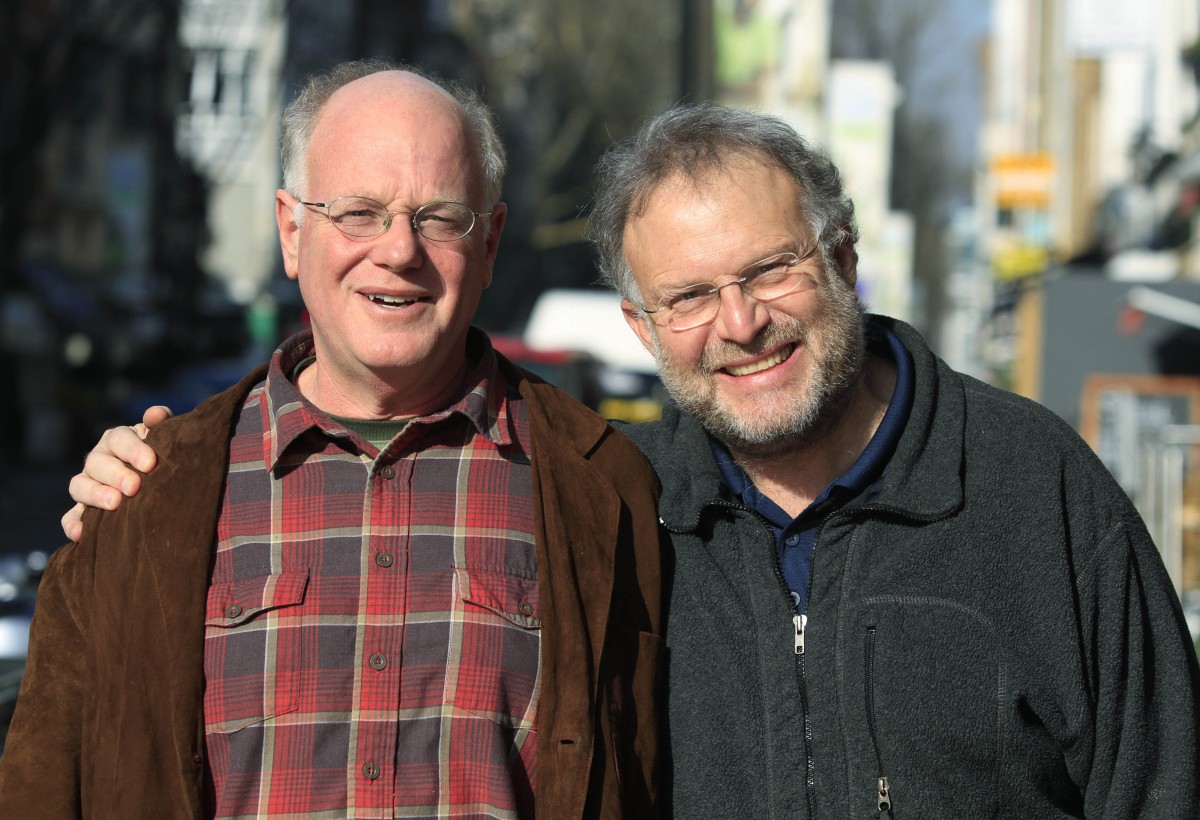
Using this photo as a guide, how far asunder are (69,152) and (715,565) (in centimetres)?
3463

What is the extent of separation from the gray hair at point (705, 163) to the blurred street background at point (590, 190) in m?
0.30

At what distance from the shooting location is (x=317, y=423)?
2812 mm

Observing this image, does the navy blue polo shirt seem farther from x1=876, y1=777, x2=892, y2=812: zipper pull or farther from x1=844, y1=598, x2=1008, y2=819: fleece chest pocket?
x1=876, y1=777, x2=892, y2=812: zipper pull

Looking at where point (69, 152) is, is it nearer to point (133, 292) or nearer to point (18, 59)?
point (133, 292)

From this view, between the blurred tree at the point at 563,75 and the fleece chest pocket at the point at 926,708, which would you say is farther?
the blurred tree at the point at 563,75

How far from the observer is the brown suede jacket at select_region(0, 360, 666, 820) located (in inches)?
103

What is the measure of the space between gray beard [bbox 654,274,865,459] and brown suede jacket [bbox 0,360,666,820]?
29cm

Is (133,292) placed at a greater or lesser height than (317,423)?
lesser

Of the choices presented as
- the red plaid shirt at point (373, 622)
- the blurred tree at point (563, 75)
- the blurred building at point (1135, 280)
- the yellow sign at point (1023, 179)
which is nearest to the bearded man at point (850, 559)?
the red plaid shirt at point (373, 622)

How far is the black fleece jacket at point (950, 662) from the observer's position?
2744mm

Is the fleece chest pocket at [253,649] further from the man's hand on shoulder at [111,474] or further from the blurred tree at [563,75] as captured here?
the blurred tree at [563,75]

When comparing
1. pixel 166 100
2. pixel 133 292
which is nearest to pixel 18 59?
pixel 166 100

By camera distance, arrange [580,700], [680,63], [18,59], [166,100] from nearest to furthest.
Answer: [580,700], [680,63], [18,59], [166,100]

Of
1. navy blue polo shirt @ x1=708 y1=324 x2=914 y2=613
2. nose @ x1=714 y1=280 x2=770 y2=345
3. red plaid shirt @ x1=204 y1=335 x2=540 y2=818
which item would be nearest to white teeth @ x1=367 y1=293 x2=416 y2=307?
red plaid shirt @ x1=204 y1=335 x2=540 y2=818
